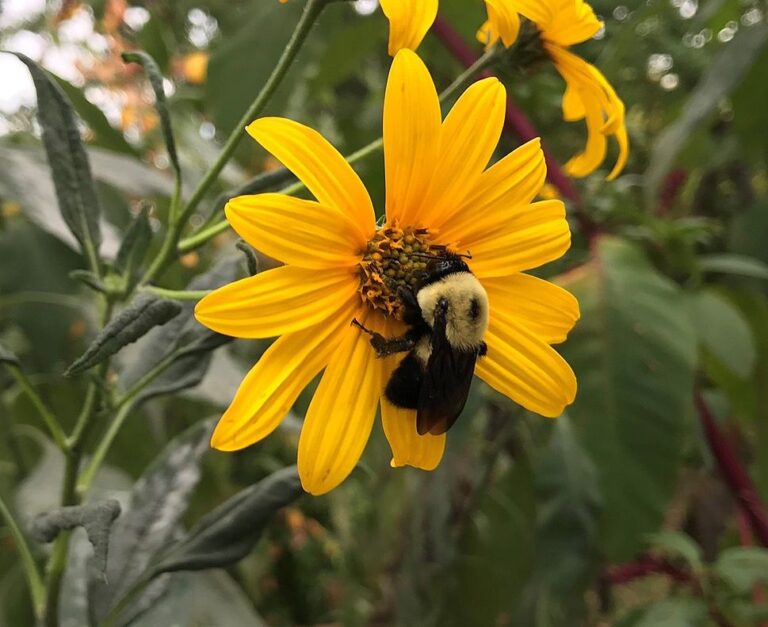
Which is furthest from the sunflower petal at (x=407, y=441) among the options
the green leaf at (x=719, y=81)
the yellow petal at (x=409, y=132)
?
the green leaf at (x=719, y=81)

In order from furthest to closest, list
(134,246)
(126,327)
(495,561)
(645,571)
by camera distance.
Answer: (495,561) → (645,571) → (134,246) → (126,327)

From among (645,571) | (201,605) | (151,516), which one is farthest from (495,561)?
(151,516)

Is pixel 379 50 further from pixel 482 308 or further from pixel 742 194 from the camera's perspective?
pixel 482 308

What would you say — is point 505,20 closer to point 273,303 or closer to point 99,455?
point 273,303

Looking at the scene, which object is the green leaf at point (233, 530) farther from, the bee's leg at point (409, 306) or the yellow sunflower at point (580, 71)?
the yellow sunflower at point (580, 71)

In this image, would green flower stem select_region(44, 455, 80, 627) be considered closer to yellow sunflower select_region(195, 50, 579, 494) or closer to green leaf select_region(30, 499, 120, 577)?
green leaf select_region(30, 499, 120, 577)

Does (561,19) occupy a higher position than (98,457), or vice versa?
(561,19)

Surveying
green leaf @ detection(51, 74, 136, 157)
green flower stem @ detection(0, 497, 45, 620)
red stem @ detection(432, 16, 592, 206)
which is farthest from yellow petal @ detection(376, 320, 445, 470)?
red stem @ detection(432, 16, 592, 206)
